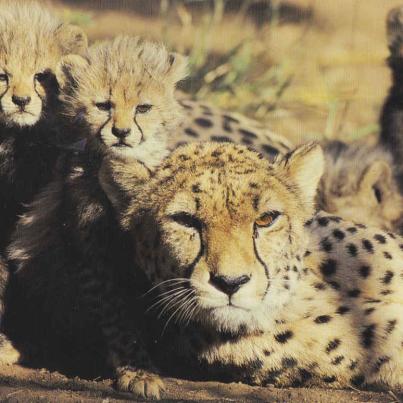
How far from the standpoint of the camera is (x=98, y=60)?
3.61 m

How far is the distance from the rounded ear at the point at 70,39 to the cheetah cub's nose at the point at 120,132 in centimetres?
62

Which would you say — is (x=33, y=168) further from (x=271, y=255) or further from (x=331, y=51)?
(x=331, y=51)

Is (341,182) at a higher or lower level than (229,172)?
lower

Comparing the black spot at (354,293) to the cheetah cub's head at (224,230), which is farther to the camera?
the black spot at (354,293)

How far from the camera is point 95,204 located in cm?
328

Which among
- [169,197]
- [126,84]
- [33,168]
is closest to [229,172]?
[169,197]

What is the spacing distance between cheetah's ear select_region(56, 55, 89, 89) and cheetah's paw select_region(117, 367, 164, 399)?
1.03 meters

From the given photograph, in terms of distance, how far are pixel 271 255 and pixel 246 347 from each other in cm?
33

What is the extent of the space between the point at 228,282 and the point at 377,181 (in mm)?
1968

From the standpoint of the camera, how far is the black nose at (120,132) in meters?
3.31

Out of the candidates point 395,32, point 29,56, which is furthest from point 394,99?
point 29,56

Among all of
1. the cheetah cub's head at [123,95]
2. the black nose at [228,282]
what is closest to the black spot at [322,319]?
the black nose at [228,282]

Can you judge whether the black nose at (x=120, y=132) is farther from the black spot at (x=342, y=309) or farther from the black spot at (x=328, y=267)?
the black spot at (x=342, y=309)

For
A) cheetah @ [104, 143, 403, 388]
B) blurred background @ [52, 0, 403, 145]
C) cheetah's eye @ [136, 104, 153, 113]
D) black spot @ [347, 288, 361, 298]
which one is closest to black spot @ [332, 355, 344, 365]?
cheetah @ [104, 143, 403, 388]
